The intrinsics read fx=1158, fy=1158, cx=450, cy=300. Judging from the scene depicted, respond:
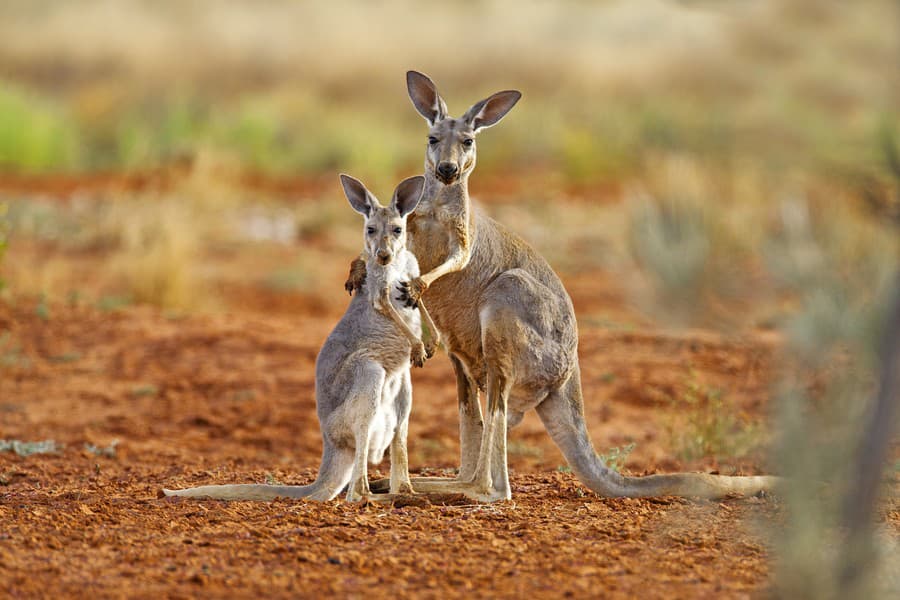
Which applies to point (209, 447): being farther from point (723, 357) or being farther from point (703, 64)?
point (703, 64)

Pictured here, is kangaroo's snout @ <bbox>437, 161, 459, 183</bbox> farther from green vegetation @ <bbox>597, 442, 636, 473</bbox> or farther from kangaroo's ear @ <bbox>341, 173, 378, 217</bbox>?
green vegetation @ <bbox>597, 442, 636, 473</bbox>

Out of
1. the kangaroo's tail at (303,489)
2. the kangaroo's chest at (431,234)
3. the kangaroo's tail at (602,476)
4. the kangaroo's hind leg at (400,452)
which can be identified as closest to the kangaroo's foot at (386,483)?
the kangaroo's hind leg at (400,452)

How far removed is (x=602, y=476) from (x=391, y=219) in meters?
1.68

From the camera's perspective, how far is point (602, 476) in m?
5.83

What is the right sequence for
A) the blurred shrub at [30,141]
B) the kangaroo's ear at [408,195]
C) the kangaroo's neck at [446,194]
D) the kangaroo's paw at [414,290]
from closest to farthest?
1. the kangaroo's paw at [414,290]
2. the kangaroo's ear at [408,195]
3. the kangaroo's neck at [446,194]
4. the blurred shrub at [30,141]

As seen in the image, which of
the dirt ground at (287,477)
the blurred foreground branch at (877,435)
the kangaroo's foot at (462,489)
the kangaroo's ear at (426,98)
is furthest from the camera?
the kangaroo's ear at (426,98)

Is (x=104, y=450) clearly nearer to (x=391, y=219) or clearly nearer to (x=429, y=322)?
(x=429, y=322)

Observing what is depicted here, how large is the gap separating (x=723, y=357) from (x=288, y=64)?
28.6 m

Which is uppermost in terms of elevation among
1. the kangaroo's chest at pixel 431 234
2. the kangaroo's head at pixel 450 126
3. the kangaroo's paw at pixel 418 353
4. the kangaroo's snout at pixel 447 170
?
the kangaroo's head at pixel 450 126

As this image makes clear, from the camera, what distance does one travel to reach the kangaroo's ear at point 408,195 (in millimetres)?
5910

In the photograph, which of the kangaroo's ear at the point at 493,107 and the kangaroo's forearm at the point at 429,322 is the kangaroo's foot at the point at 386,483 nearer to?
the kangaroo's forearm at the point at 429,322

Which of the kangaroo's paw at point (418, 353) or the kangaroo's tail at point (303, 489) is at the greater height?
the kangaroo's paw at point (418, 353)

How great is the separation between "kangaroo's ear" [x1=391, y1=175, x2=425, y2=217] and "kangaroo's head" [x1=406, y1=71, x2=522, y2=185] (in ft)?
0.38

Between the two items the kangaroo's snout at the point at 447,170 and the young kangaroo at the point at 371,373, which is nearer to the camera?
the young kangaroo at the point at 371,373
